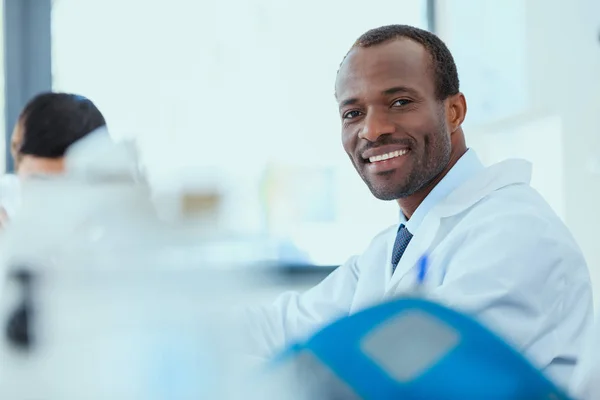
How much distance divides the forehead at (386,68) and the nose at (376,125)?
Answer: 6 centimetres

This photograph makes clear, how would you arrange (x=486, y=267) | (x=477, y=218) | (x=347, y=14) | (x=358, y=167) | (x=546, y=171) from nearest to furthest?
(x=486, y=267)
(x=477, y=218)
(x=358, y=167)
(x=546, y=171)
(x=347, y=14)

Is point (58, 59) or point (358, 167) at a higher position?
point (58, 59)

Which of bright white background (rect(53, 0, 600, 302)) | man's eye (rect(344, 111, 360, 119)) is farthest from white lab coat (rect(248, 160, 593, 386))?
bright white background (rect(53, 0, 600, 302))

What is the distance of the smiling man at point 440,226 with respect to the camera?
2.99 ft

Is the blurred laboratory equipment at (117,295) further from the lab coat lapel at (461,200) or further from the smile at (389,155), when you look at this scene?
the smile at (389,155)

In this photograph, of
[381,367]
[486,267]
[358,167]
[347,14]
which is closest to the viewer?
[381,367]

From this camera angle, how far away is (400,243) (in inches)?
49.1

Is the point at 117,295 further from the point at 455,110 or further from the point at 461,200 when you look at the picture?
the point at 455,110

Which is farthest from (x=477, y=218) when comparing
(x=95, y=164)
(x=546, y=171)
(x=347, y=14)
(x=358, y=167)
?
(x=347, y=14)

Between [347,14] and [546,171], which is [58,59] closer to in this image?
[347,14]

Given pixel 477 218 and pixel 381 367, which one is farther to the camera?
pixel 477 218

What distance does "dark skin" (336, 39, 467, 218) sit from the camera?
1299 millimetres

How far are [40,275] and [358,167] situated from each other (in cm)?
110

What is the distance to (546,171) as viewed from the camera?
2.41 meters
